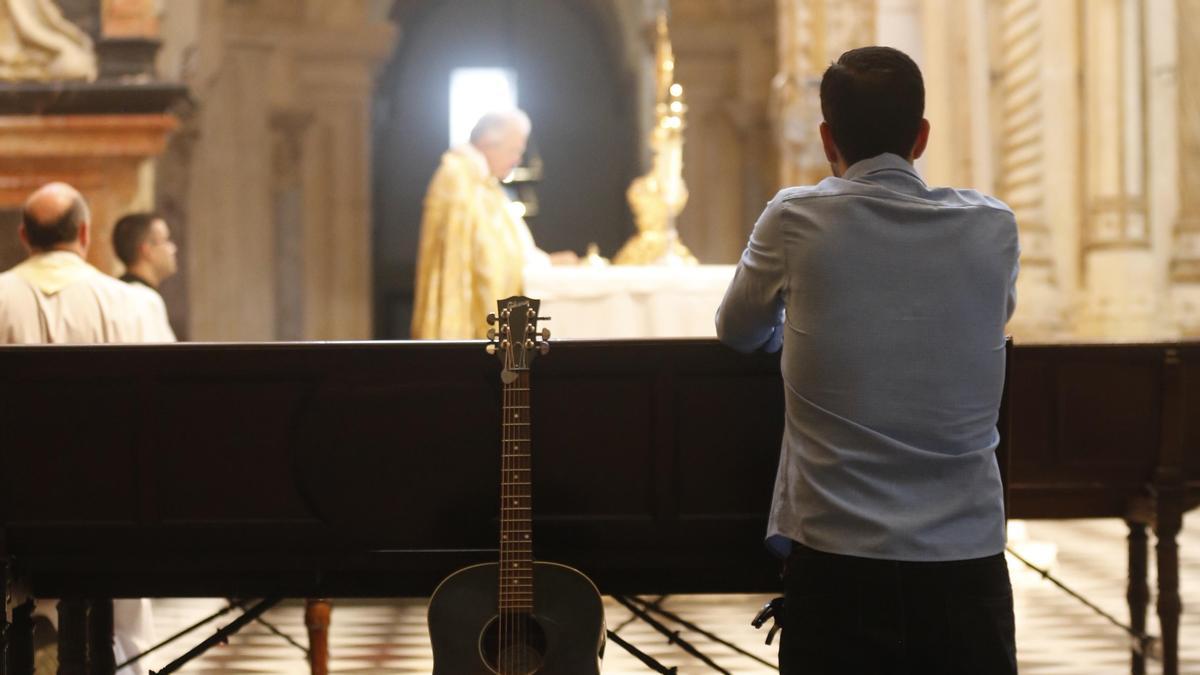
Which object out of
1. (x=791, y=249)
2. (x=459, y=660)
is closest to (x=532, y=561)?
(x=459, y=660)

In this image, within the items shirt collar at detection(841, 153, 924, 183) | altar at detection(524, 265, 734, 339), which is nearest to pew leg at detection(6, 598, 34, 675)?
shirt collar at detection(841, 153, 924, 183)

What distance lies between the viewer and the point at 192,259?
1473 cm

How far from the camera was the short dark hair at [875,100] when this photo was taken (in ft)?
9.23

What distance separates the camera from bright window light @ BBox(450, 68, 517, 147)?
79.8 feet

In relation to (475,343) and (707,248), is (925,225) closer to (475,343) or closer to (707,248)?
(475,343)

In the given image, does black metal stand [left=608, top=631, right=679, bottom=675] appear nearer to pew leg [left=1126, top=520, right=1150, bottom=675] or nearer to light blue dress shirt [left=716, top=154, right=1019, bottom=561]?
light blue dress shirt [left=716, top=154, right=1019, bottom=561]

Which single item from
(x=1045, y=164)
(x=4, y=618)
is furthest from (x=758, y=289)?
(x=1045, y=164)

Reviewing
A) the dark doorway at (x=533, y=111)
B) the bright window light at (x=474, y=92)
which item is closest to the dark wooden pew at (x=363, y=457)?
the dark doorway at (x=533, y=111)

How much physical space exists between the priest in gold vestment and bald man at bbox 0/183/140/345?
9.61 ft

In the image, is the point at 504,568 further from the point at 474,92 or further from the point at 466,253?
the point at 474,92

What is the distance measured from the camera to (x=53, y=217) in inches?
214

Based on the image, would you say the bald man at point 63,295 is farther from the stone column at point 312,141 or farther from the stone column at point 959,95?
the stone column at point 312,141

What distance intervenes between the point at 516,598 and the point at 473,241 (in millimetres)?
5335

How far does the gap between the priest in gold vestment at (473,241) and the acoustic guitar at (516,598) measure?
4.89m
